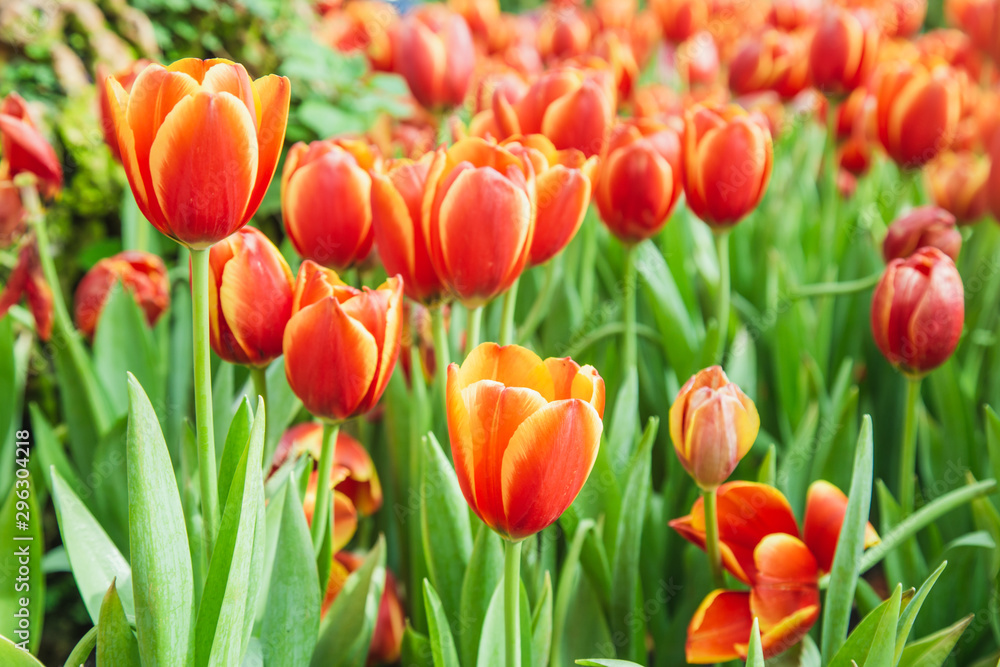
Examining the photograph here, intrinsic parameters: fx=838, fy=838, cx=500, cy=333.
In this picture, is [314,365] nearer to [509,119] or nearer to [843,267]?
[509,119]

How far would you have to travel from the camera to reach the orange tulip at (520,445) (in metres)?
0.52

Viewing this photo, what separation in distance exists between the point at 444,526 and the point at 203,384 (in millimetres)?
274

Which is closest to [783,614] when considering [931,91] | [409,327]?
[409,327]

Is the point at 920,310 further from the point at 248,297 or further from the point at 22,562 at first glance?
the point at 22,562

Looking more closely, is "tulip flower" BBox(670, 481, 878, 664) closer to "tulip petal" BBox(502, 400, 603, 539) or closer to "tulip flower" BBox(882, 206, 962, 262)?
"tulip petal" BBox(502, 400, 603, 539)

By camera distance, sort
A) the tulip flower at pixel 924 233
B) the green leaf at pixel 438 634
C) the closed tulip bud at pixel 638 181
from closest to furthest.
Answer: the green leaf at pixel 438 634, the closed tulip bud at pixel 638 181, the tulip flower at pixel 924 233

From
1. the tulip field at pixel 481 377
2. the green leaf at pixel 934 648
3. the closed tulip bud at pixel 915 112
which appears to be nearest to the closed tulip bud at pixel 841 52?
the tulip field at pixel 481 377

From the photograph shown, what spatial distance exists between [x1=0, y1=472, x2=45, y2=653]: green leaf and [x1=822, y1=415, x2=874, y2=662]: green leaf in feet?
2.22

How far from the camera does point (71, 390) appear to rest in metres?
1.05

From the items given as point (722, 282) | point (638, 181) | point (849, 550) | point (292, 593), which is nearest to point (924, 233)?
point (722, 282)

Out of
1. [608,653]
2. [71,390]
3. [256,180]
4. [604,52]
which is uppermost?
[256,180]

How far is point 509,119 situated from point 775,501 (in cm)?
56

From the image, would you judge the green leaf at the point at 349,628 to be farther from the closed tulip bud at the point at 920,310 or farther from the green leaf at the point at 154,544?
the closed tulip bud at the point at 920,310

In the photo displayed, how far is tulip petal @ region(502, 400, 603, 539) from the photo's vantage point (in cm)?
52
